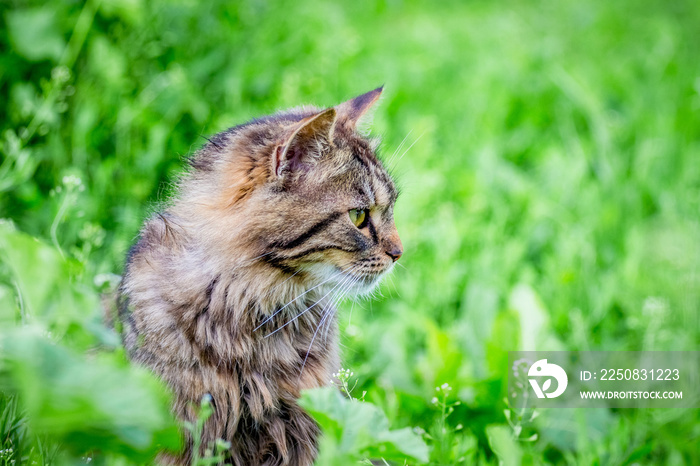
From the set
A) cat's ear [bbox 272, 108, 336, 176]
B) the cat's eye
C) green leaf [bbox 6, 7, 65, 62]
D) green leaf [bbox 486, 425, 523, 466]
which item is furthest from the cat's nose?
green leaf [bbox 6, 7, 65, 62]

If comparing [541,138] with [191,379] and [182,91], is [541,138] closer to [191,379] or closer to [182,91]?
[182,91]

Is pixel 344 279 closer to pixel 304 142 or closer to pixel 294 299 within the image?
pixel 294 299

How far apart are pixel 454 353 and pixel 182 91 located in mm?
1975

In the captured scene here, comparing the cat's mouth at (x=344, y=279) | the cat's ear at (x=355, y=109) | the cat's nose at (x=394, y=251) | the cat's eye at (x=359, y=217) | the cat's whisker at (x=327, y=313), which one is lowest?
the cat's whisker at (x=327, y=313)

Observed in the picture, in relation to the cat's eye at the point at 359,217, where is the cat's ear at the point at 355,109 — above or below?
above

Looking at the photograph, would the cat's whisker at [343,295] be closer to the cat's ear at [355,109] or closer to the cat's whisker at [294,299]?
the cat's whisker at [294,299]

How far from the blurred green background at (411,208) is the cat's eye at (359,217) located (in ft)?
1.86

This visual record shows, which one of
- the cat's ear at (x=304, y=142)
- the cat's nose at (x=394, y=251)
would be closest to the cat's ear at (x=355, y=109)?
the cat's ear at (x=304, y=142)

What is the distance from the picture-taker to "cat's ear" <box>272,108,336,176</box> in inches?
65.4

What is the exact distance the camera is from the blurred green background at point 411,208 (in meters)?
1.33

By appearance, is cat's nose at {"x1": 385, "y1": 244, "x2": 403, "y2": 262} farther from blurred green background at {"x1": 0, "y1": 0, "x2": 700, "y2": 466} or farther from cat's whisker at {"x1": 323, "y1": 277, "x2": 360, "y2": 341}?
blurred green background at {"x1": 0, "y1": 0, "x2": 700, "y2": 466}

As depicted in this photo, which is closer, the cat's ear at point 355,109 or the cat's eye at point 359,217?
the cat's eye at point 359,217

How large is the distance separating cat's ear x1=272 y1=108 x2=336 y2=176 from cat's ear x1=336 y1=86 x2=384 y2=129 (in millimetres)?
210

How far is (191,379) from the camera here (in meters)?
1.68
